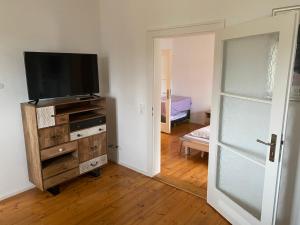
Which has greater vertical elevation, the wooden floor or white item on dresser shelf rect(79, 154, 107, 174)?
white item on dresser shelf rect(79, 154, 107, 174)

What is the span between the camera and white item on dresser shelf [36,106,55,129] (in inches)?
102

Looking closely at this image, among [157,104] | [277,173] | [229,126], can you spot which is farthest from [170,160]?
[277,173]

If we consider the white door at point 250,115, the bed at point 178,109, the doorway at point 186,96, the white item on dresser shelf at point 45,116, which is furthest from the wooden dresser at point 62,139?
the bed at point 178,109

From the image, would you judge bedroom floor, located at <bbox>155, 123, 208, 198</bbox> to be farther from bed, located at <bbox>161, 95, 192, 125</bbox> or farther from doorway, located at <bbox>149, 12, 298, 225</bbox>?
bed, located at <bbox>161, 95, 192, 125</bbox>

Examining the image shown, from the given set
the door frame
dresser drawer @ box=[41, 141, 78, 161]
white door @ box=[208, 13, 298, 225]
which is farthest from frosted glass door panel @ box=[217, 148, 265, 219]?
dresser drawer @ box=[41, 141, 78, 161]

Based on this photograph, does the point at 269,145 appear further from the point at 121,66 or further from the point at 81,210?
the point at 121,66

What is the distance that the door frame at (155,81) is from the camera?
256cm

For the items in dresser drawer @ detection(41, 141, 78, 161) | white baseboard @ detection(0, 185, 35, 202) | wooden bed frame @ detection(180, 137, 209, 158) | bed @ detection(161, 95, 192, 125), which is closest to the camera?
dresser drawer @ detection(41, 141, 78, 161)

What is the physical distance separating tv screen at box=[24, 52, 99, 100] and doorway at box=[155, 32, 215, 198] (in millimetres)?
1745

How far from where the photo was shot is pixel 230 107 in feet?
7.84

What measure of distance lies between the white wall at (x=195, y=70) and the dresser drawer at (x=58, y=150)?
12.9 feet

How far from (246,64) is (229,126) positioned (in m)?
0.64

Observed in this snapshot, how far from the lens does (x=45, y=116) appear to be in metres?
2.64

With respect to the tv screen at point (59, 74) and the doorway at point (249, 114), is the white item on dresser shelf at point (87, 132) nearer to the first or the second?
the tv screen at point (59, 74)
